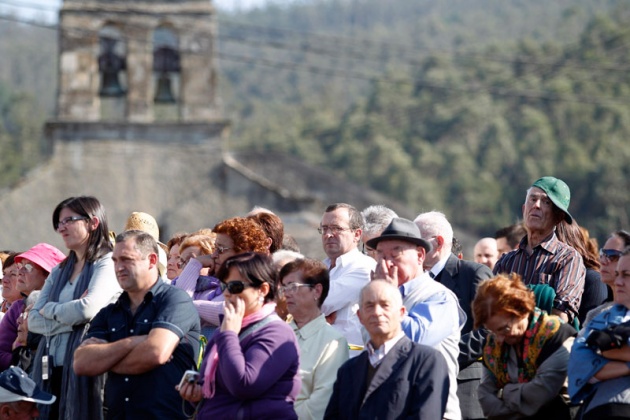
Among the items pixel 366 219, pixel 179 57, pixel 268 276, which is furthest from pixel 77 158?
pixel 268 276

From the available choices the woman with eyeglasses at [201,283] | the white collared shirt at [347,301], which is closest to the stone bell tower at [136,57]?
the woman with eyeglasses at [201,283]

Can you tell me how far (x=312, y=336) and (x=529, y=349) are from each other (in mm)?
1181

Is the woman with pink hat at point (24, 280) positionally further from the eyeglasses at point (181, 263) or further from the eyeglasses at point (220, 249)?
the eyeglasses at point (220, 249)

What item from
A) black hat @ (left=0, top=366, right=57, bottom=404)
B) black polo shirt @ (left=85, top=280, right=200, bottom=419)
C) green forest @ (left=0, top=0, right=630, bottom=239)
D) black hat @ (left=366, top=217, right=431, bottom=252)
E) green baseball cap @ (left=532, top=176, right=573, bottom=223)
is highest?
green baseball cap @ (left=532, top=176, right=573, bottom=223)

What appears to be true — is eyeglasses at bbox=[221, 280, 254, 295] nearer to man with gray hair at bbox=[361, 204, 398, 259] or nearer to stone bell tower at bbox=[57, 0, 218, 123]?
man with gray hair at bbox=[361, 204, 398, 259]

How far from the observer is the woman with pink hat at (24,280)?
8172 millimetres

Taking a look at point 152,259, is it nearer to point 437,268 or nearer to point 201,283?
point 201,283

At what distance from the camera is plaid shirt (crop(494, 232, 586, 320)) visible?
24.0ft

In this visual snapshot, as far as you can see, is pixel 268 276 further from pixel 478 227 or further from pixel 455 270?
pixel 478 227

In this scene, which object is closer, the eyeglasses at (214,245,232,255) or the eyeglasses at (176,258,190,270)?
the eyeglasses at (214,245,232,255)

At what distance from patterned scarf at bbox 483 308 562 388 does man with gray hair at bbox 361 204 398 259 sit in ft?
4.98

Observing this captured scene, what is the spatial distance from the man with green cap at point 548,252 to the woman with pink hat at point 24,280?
3051 mm

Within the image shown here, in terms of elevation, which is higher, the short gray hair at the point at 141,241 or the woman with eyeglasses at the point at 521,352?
the short gray hair at the point at 141,241

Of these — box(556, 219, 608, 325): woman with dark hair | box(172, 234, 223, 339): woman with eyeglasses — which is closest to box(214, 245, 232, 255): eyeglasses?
box(172, 234, 223, 339): woman with eyeglasses
